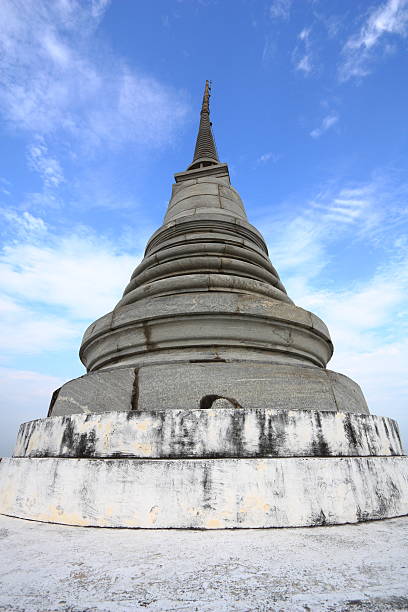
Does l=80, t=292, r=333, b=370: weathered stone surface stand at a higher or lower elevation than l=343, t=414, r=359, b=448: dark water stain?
higher

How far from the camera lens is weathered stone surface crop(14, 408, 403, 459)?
2521 mm

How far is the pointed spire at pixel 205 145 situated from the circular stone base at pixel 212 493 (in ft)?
30.2

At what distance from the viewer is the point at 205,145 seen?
1098 centimetres

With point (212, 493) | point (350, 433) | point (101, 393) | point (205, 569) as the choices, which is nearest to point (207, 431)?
point (212, 493)

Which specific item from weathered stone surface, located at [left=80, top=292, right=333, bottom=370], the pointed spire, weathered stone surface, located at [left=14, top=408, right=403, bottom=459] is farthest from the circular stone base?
the pointed spire

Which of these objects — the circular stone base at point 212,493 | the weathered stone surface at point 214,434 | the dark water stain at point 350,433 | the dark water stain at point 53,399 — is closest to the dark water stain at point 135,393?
the weathered stone surface at point 214,434

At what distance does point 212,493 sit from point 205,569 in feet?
2.23

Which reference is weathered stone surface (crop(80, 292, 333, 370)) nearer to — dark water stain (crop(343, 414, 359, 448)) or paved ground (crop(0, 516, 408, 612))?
dark water stain (crop(343, 414, 359, 448))

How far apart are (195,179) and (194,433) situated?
6.71m

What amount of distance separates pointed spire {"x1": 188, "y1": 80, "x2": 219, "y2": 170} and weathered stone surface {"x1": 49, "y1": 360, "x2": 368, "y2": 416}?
8.13 metres

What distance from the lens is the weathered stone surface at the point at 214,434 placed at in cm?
252

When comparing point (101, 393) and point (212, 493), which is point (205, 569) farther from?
point (101, 393)

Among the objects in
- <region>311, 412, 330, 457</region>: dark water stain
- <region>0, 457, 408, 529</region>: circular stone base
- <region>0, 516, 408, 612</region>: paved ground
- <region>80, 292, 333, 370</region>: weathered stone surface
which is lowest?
<region>0, 516, 408, 612</region>: paved ground

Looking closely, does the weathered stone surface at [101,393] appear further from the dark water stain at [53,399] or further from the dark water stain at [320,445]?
the dark water stain at [320,445]
